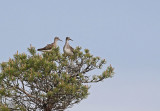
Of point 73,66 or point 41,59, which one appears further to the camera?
point 73,66

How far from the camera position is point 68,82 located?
23234mm

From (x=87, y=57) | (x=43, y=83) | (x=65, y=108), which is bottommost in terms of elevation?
(x=65, y=108)

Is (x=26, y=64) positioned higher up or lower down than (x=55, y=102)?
higher up

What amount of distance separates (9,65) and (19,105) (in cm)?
305

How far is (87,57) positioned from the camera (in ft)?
80.6

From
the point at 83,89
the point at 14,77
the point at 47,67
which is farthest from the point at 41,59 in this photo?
the point at 83,89

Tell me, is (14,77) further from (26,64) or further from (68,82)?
(68,82)

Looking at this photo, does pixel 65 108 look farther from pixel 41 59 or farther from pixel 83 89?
pixel 41 59

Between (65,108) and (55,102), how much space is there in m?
0.96

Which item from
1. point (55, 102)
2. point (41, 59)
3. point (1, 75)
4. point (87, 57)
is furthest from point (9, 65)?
point (87, 57)

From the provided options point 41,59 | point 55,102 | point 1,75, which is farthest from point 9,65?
point 55,102

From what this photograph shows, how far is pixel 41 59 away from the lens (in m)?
22.6

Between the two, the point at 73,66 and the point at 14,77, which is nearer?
the point at 14,77

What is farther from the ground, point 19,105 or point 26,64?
point 26,64
